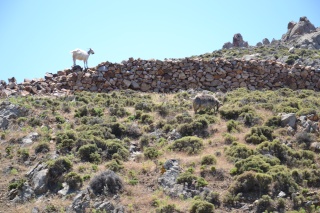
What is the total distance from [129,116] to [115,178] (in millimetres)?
7700

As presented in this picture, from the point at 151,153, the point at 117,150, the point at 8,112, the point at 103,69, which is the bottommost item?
the point at 151,153

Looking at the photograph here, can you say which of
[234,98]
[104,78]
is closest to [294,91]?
[234,98]

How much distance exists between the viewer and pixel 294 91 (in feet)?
92.2

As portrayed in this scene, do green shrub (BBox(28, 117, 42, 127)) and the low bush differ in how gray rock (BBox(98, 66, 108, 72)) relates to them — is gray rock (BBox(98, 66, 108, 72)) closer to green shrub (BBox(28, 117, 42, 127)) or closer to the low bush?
green shrub (BBox(28, 117, 42, 127))

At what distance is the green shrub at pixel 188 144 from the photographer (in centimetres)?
1769

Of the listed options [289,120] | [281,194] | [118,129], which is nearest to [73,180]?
[118,129]

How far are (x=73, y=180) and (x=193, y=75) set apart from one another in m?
16.9

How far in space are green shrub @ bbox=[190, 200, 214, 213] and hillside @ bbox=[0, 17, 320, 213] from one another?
48mm

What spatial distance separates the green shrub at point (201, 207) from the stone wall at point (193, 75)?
16.6m

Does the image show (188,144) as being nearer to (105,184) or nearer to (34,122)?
(105,184)

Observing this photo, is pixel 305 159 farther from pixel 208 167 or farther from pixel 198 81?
pixel 198 81

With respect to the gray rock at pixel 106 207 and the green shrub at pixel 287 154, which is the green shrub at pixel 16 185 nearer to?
the gray rock at pixel 106 207

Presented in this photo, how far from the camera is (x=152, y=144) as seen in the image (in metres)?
19.0

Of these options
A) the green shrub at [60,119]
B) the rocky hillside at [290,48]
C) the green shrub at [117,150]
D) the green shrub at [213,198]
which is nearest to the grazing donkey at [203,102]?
the green shrub at [117,150]
